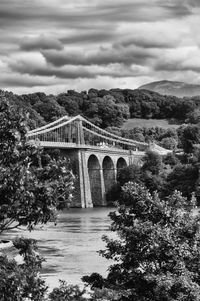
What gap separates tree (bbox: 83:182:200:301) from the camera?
14680 millimetres

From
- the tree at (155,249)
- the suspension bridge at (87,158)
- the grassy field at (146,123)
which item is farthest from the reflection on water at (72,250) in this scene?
the grassy field at (146,123)

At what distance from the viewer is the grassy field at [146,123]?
17000cm

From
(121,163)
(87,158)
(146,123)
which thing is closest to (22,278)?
(87,158)

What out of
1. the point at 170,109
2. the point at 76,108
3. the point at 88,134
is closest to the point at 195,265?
the point at 88,134

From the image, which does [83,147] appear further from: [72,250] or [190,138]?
[72,250]

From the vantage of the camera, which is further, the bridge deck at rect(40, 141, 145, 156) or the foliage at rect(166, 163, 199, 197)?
the foliage at rect(166, 163, 199, 197)

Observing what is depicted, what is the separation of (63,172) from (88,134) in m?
118

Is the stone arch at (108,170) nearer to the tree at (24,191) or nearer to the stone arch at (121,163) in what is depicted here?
the stone arch at (121,163)

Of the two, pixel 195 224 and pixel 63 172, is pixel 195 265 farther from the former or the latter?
pixel 63 172

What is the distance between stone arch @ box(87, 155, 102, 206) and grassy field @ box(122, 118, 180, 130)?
178 ft

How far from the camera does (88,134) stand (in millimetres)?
129250

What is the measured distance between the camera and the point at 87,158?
4232 inches

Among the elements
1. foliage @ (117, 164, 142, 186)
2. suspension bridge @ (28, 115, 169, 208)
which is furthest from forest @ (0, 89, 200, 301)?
foliage @ (117, 164, 142, 186)

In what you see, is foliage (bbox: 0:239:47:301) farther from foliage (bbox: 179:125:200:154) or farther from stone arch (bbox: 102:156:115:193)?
foliage (bbox: 179:125:200:154)
